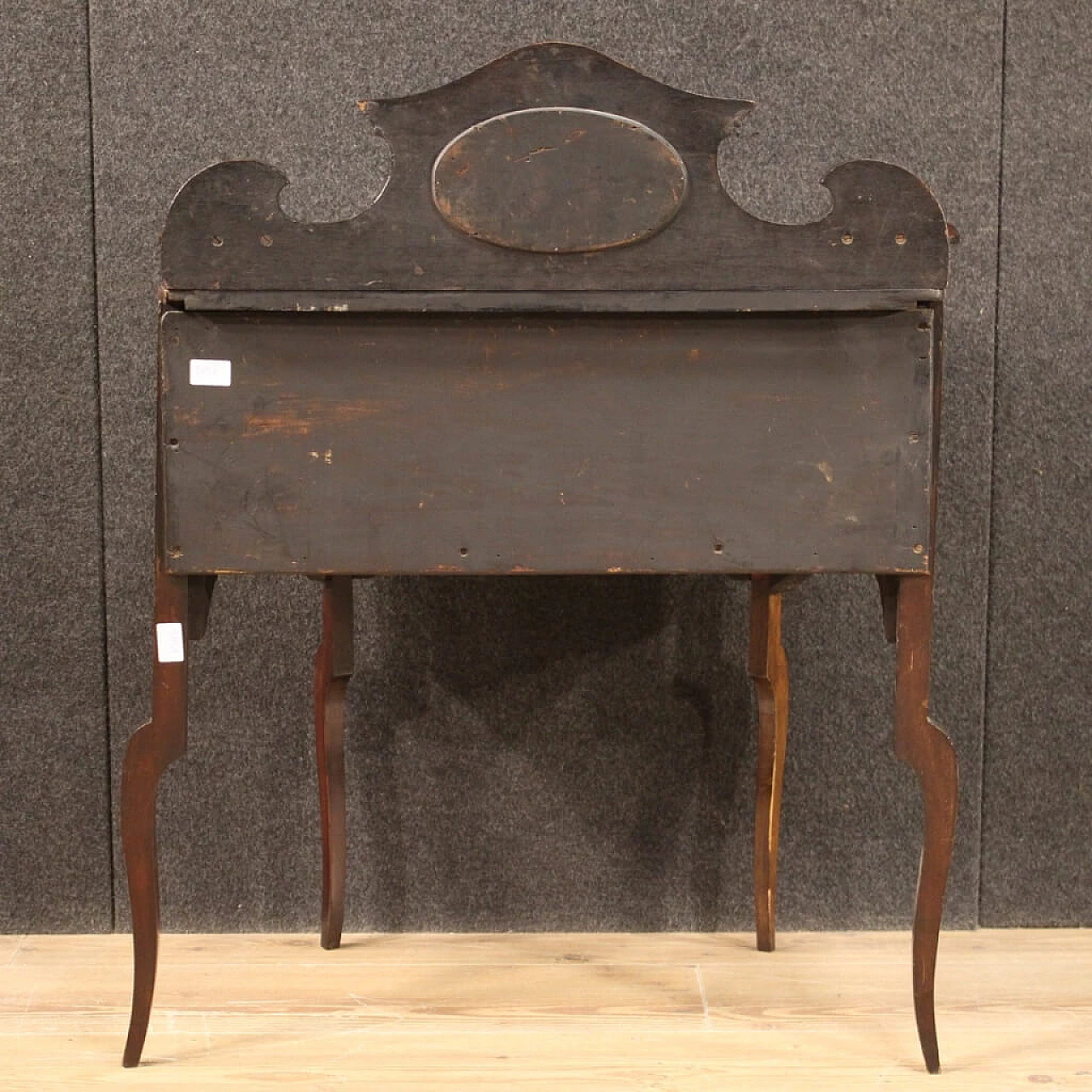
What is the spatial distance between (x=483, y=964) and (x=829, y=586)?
0.62m

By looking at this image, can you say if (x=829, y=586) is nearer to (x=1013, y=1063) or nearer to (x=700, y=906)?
(x=700, y=906)

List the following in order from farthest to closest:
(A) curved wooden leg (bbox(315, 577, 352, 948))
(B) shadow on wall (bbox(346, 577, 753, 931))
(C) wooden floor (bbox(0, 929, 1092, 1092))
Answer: (B) shadow on wall (bbox(346, 577, 753, 931))
(A) curved wooden leg (bbox(315, 577, 352, 948))
(C) wooden floor (bbox(0, 929, 1092, 1092))

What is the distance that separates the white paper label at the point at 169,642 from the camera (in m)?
1.20

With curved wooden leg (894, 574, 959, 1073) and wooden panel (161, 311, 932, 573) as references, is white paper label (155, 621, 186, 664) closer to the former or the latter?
wooden panel (161, 311, 932, 573)

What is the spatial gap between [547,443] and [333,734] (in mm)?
565

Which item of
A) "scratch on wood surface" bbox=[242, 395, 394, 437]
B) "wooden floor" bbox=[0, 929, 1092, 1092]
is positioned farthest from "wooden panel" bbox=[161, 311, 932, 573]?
"wooden floor" bbox=[0, 929, 1092, 1092]

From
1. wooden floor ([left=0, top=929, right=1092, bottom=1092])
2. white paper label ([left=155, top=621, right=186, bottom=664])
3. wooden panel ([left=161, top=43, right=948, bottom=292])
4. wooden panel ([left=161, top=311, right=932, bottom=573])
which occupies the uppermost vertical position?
wooden panel ([left=161, top=43, right=948, bottom=292])

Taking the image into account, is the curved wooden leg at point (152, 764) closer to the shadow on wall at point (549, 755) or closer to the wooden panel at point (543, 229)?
the wooden panel at point (543, 229)

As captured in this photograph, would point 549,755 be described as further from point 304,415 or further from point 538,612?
point 304,415

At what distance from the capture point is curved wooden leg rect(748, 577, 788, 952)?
1547mm

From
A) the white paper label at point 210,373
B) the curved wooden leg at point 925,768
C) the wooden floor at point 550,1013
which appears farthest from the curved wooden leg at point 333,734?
the curved wooden leg at point 925,768

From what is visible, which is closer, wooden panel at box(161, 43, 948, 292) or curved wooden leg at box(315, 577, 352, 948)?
wooden panel at box(161, 43, 948, 292)

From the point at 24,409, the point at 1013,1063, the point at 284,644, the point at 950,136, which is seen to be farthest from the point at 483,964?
the point at 950,136

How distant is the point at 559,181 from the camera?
1.13m
